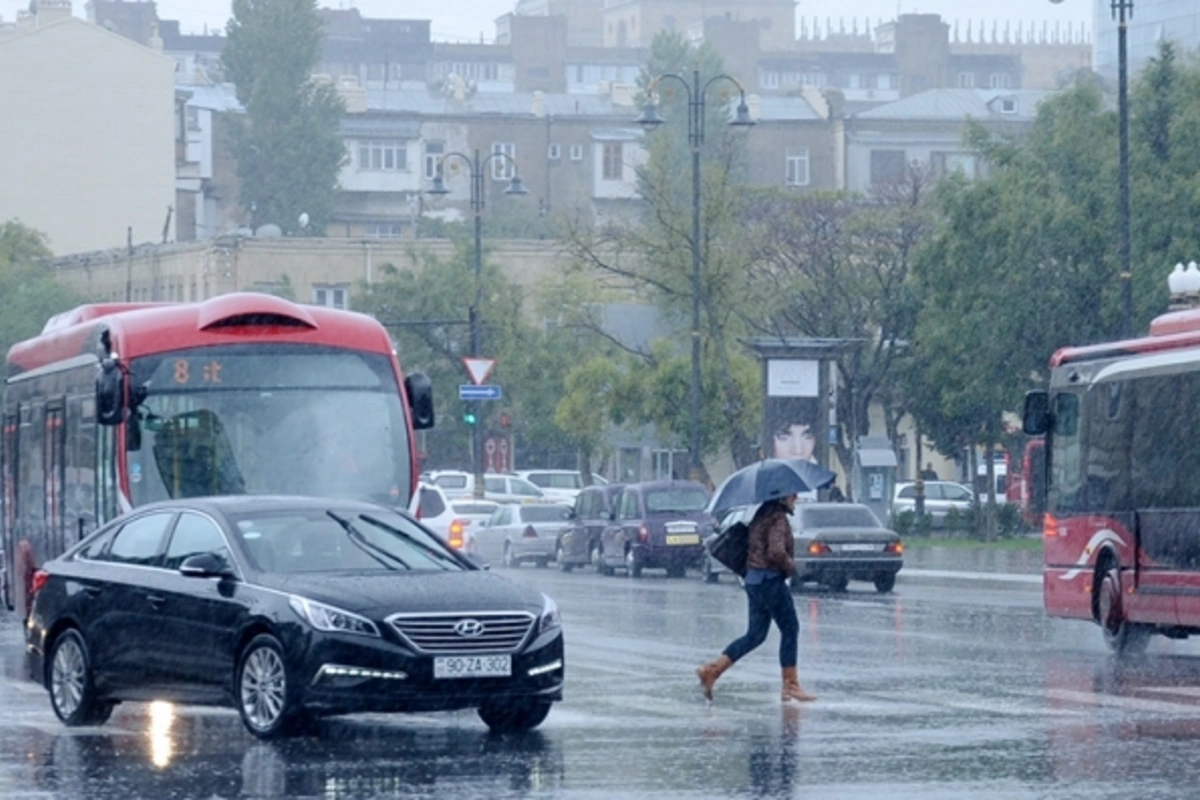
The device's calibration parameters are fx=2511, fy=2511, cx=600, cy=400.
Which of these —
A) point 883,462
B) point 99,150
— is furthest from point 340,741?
point 99,150

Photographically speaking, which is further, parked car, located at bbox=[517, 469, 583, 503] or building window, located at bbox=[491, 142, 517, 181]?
building window, located at bbox=[491, 142, 517, 181]

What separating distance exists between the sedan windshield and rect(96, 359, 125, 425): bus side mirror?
425cm

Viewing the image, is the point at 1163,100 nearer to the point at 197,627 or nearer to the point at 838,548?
the point at 838,548

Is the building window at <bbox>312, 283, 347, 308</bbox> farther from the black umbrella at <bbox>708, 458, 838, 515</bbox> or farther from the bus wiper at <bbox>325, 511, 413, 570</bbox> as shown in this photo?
the bus wiper at <bbox>325, 511, 413, 570</bbox>

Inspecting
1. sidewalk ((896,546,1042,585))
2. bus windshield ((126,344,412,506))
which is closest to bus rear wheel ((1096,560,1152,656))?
bus windshield ((126,344,412,506))

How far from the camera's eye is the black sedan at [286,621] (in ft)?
48.0

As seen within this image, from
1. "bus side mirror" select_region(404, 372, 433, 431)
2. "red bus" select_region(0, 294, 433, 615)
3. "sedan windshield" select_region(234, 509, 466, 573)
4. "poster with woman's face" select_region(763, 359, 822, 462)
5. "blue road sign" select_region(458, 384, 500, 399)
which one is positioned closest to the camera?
"sedan windshield" select_region(234, 509, 466, 573)

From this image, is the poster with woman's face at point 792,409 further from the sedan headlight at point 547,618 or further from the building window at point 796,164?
the building window at point 796,164

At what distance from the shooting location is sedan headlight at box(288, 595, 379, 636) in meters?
14.6

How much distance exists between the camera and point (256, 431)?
807 inches

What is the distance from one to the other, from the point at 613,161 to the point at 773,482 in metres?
113

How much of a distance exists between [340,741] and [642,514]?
29.1 m

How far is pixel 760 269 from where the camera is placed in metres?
64.0

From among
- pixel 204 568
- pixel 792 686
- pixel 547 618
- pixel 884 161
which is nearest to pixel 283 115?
pixel 884 161
